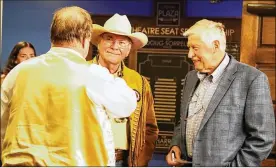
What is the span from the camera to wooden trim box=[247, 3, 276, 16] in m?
3.48

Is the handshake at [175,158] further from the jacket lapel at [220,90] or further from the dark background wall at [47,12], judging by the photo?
the dark background wall at [47,12]

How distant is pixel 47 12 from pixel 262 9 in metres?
1.37

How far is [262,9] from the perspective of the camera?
349 cm

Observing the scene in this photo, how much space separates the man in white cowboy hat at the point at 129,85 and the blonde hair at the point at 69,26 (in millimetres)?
677

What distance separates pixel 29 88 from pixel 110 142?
419 millimetres

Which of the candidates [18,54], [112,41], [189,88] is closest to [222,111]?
[189,88]

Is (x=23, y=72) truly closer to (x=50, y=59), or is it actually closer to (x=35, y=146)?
(x=50, y=59)

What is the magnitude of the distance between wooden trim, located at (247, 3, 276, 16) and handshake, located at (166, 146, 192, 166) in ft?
3.65

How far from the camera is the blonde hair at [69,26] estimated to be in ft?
7.52

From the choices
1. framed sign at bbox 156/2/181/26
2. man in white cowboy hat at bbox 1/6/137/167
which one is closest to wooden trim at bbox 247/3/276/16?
framed sign at bbox 156/2/181/26

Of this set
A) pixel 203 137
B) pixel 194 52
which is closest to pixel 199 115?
pixel 203 137

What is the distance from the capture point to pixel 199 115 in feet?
9.04

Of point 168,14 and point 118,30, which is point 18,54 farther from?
point 168,14

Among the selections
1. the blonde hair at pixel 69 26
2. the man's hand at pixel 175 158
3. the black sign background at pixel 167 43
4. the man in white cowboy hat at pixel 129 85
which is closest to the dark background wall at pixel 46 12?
the black sign background at pixel 167 43
